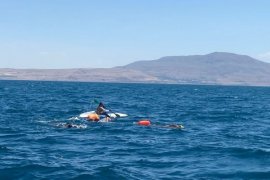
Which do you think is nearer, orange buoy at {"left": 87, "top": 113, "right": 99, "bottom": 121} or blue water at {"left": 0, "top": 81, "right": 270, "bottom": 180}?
blue water at {"left": 0, "top": 81, "right": 270, "bottom": 180}

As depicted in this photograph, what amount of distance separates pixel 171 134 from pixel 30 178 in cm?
1732

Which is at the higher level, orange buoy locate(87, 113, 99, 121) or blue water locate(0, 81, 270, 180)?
orange buoy locate(87, 113, 99, 121)

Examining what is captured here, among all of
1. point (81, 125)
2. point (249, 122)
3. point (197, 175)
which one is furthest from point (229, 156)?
point (249, 122)

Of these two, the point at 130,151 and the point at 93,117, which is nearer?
the point at 130,151

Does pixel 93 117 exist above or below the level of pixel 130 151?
above

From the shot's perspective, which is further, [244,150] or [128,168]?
[244,150]

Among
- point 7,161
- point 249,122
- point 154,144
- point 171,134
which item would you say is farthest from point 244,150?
point 249,122

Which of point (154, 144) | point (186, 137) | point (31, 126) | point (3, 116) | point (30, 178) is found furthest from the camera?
point (3, 116)

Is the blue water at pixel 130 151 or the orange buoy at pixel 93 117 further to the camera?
the orange buoy at pixel 93 117

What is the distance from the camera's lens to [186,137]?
34.2m

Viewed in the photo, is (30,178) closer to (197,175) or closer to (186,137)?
(197,175)

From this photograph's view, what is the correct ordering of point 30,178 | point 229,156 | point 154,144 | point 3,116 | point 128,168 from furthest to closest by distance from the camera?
point 3,116, point 154,144, point 229,156, point 128,168, point 30,178

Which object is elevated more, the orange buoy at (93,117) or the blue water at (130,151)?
the orange buoy at (93,117)

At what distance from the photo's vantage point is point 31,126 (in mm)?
39219
